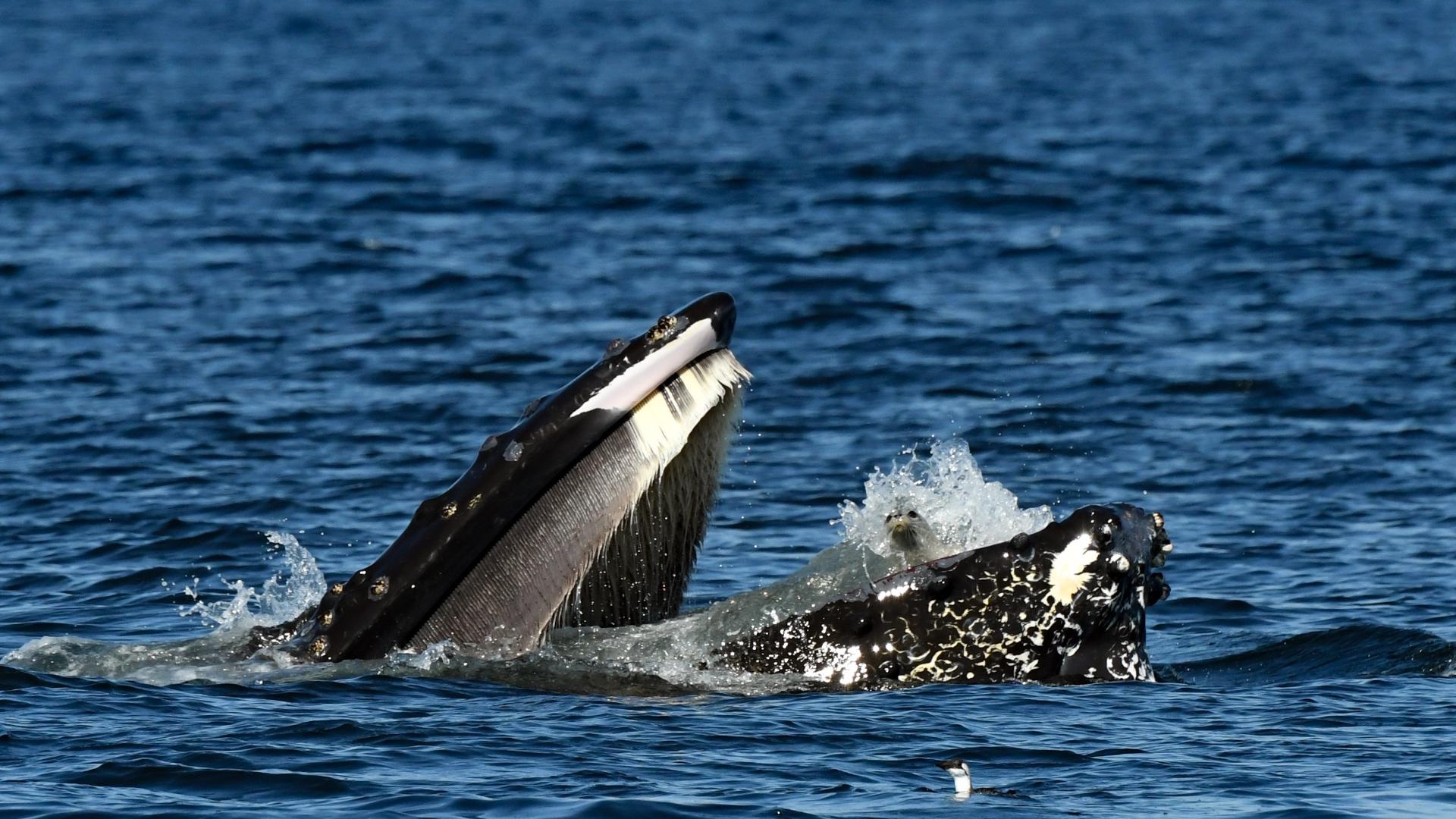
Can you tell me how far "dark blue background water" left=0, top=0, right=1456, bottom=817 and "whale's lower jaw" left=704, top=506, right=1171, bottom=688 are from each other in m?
0.21

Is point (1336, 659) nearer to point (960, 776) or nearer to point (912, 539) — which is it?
point (912, 539)

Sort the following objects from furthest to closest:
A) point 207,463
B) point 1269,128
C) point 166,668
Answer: point 1269,128
point 207,463
point 166,668

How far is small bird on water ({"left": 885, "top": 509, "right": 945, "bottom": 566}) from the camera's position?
9.95m

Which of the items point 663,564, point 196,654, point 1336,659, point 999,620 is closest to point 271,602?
point 196,654

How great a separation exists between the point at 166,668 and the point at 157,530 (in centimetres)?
486

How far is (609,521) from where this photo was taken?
9.29m

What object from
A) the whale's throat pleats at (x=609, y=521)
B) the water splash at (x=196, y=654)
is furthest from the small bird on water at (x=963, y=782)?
the water splash at (x=196, y=654)

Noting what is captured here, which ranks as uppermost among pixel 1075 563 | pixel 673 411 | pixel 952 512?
pixel 673 411

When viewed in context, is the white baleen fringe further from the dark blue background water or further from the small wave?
the small wave

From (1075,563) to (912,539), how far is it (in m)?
1.01

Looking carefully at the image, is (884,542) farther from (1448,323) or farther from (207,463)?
(1448,323)

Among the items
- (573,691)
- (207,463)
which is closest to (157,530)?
(207,463)

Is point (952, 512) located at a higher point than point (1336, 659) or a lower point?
higher

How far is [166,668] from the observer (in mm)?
10430
